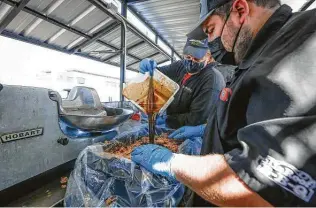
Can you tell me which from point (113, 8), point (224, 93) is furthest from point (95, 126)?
point (113, 8)

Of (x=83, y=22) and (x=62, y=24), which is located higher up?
(x=83, y=22)

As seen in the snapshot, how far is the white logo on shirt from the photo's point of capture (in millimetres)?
529

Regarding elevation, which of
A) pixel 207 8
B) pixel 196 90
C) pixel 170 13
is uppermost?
pixel 170 13

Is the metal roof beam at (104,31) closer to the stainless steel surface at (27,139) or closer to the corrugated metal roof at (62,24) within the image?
the corrugated metal roof at (62,24)

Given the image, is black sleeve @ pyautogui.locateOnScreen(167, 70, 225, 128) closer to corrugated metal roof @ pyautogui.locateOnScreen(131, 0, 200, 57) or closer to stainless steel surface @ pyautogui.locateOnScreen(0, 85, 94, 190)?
stainless steel surface @ pyautogui.locateOnScreen(0, 85, 94, 190)

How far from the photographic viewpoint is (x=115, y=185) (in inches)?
54.7

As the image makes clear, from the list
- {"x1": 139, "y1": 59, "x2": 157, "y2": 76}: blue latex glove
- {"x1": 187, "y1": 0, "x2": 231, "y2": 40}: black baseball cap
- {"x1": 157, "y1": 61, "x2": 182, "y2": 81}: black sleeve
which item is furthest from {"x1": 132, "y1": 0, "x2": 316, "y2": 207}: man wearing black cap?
{"x1": 157, "y1": 61, "x2": 182, "y2": 81}: black sleeve

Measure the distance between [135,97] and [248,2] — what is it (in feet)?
3.64

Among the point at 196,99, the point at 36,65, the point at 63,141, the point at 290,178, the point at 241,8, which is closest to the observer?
the point at 290,178

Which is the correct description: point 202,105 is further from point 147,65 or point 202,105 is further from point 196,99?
point 147,65

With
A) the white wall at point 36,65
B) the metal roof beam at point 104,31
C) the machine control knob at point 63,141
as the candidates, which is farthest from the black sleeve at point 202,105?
the metal roof beam at point 104,31

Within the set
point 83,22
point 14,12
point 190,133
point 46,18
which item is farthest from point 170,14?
point 190,133

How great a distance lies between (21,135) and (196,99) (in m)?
1.81

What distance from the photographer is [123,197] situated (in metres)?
1.34
